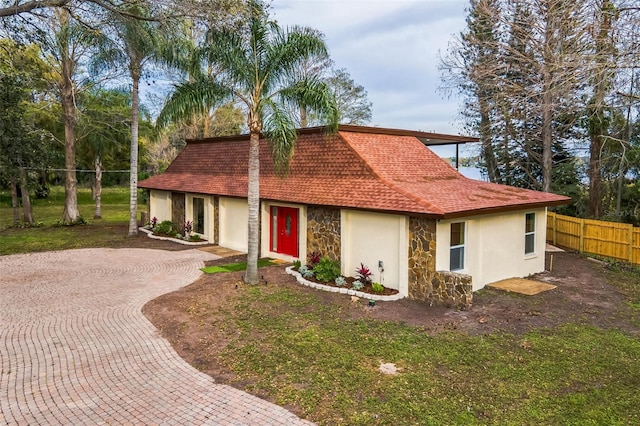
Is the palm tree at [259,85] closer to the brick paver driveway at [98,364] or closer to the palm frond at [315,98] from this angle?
the palm frond at [315,98]

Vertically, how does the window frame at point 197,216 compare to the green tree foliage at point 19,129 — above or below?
below

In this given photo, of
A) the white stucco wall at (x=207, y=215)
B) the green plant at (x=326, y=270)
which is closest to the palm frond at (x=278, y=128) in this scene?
the green plant at (x=326, y=270)

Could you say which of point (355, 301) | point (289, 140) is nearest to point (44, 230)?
point (289, 140)

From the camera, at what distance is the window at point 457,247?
11789 millimetres

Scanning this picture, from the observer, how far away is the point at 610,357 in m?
7.84

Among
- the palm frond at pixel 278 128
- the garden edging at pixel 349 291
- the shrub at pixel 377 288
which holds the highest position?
the palm frond at pixel 278 128

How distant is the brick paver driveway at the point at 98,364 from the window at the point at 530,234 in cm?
1130

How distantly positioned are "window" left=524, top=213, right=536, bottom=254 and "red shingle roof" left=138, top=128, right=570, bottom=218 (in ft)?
2.16

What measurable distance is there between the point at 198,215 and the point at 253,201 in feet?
31.4

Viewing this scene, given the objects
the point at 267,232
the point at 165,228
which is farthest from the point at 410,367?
the point at 165,228

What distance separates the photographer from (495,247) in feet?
42.5

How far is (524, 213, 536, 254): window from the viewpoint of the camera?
14250mm

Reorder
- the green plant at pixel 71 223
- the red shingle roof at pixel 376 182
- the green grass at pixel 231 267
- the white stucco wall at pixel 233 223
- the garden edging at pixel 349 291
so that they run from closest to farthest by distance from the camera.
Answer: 1. the garden edging at pixel 349 291
2. the red shingle roof at pixel 376 182
3. the green grass at pixel 231 267
4. the white stucco wall at pixel 233 223
5. the green plant at pixel 71 223

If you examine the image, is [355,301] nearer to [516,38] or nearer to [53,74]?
[516,38]
